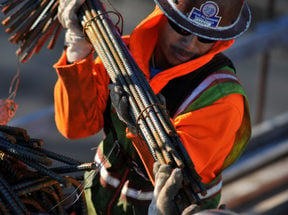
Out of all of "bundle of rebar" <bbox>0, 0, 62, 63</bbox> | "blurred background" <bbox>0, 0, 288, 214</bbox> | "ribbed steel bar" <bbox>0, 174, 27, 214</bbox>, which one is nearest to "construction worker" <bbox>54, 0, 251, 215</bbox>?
"bundle of rebar" <bbox>0, 0, 62, 63</bbox>

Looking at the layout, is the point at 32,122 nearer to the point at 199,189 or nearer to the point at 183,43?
the point at 183,43

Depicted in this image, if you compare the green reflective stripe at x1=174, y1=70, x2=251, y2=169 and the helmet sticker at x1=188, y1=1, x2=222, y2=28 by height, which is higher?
the helmet sticker at x1=188, y1=1, x2=222, y2=28

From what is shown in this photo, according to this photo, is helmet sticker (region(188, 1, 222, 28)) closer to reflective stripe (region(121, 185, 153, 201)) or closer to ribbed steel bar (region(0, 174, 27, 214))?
reflective stripe (region(121, 185, 153, 201))

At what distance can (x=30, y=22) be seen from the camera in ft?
12.7

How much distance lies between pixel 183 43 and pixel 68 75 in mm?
616

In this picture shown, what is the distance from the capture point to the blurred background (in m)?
6.16

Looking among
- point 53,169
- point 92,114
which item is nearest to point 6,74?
point 92,114

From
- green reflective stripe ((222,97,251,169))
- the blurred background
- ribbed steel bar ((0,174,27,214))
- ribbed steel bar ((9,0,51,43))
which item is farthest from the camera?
the blurred background

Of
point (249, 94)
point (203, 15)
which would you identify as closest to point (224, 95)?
point (203, 15)

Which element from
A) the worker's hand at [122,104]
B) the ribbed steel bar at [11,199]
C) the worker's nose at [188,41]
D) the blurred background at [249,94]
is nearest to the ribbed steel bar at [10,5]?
the worker's nose at [188,41]

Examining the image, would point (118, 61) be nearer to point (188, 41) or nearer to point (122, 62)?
point (122, 62)

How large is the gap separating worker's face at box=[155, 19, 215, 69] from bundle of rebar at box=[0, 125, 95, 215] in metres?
0.92

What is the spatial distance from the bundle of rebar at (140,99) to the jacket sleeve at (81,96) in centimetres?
28

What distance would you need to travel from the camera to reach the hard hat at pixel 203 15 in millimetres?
3326
